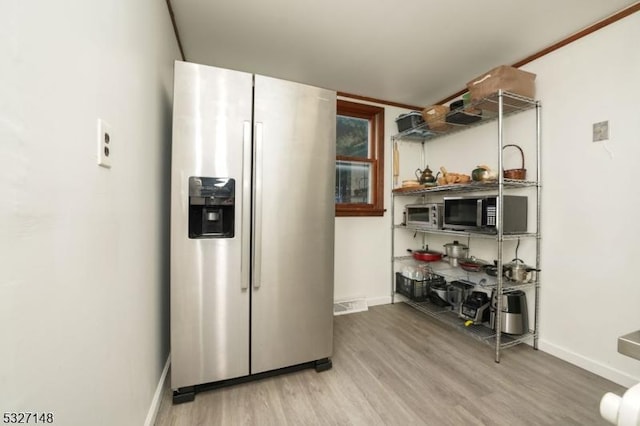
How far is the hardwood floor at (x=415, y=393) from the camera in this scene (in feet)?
4.50

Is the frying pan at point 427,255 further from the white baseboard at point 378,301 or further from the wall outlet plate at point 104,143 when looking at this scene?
the wall outlet plate at point 104,143

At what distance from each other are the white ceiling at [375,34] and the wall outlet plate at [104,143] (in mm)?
1302

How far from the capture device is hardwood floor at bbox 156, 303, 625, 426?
1.37 m

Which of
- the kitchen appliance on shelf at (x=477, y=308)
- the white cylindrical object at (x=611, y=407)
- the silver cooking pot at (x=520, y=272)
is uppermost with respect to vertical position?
the white cylindrical object at (x=611, y=407)

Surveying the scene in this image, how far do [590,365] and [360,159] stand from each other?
2600 millimetres

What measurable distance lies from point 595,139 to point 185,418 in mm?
Result: 3228

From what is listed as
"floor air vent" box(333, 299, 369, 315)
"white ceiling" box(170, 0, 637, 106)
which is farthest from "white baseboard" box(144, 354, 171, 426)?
"white ceiling" box(170, 0, 637, 106)

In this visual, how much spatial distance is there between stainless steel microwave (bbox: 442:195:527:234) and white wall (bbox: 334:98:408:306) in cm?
90

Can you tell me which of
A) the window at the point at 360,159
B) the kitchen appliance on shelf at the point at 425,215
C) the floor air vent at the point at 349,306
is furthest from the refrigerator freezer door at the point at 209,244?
the kitchen appliance on shelf at the point at 425,215

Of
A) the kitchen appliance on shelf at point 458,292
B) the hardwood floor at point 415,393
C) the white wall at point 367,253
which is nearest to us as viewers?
the hardwood floor at point 415,393

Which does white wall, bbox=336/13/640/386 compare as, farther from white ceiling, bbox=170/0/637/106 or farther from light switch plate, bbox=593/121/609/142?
white ceiling, bbox=170/0/637/106

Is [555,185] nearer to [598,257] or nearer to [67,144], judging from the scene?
[598,257]

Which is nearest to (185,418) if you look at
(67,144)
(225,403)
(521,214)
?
(225,403)

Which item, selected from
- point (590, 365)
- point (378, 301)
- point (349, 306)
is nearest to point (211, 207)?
point (349, 306)
